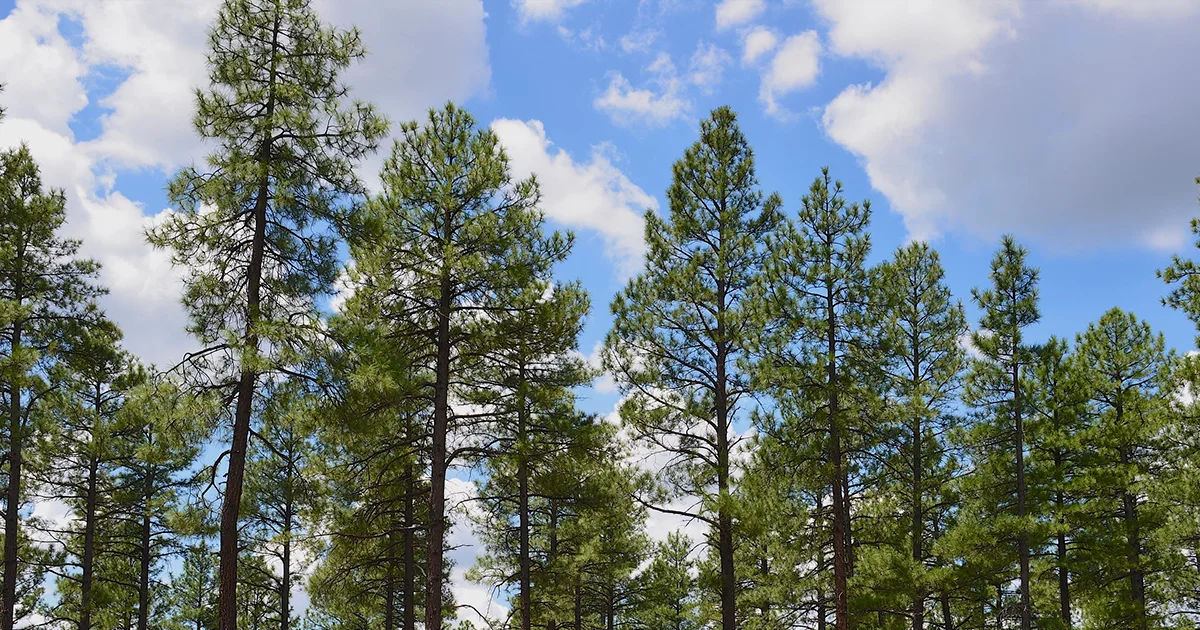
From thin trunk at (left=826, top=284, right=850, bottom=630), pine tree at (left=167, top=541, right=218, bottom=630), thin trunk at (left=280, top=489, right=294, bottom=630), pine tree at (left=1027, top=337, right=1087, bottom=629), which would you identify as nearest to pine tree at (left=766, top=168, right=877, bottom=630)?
thin trunk at (left=826, top=284, right=850, bottom=630)

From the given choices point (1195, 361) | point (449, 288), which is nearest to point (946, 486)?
point (1195, 361)

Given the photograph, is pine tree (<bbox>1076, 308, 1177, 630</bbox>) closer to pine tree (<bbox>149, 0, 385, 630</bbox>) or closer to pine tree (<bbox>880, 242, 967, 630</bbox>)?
pine tree (<bbox>880, 242, 967, 630</bbox>)

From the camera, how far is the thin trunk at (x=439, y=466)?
1460 cm

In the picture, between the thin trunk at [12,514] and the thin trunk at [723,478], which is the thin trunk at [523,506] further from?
the thin trunk at [12,514]

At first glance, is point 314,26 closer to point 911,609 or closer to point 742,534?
point 742,534

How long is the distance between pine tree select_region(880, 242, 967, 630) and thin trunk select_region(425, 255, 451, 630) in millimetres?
10347

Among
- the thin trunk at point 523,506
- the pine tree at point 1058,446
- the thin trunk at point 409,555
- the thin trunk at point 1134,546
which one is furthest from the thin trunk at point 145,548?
the thin trunk at point 1134,546

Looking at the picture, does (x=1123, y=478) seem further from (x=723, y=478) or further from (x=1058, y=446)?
(x=723, y=478)

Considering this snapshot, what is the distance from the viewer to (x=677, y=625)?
37.6m

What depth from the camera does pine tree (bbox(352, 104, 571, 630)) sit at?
15430 millimetres

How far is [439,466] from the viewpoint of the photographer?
1525cm

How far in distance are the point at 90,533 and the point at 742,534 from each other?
1608 cm

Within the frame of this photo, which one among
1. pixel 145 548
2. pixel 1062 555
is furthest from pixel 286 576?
pixel 1062 555

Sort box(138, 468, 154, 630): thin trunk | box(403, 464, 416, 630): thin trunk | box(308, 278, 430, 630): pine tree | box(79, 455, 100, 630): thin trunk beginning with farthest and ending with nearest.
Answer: box(138, 468, 154, 630): thin trunk < box(79, 455, 100, 630): thin trunk < box(403, 464, 416, 630): thin trunk < box(308, 278, 430, 630): pine tree
